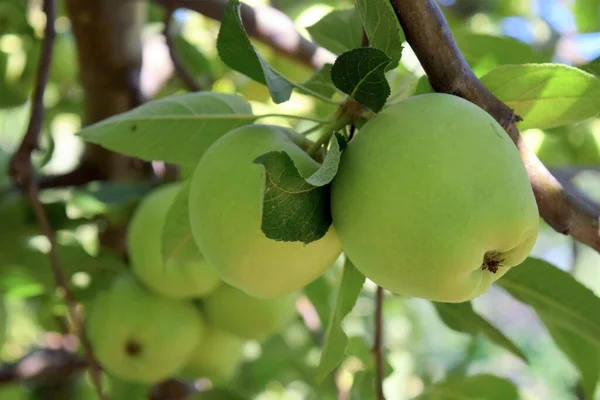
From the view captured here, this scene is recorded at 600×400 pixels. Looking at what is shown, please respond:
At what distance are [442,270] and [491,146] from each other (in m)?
0.09

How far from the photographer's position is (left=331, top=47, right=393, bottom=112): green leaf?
49 centimetres

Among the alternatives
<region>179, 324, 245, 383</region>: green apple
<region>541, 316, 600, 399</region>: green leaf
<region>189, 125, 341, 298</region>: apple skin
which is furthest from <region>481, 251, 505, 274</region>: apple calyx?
<region>179, 324, 245, 383</region>: green apple

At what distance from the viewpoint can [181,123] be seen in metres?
0.63

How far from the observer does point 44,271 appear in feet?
3.56

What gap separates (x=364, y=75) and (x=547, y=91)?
6.9 inches

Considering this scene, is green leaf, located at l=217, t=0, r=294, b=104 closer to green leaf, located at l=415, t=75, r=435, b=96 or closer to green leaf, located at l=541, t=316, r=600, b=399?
green leaf, located at l=415, t=75, r=435, b=96

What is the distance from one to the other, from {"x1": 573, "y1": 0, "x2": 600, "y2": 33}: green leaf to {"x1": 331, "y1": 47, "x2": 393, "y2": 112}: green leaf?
1338 millimetres

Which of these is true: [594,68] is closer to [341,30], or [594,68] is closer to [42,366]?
[341,30]

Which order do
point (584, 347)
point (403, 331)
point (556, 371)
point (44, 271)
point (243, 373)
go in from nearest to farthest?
point (584, 347), point (44, 271), point (243, 373), point (403, 331), point (556, 371)

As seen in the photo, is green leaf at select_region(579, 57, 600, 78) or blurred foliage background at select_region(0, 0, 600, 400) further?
blurred foliage background at select_region(0, 0, 600, 400)

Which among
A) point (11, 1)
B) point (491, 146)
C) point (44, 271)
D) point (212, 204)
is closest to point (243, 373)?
point (44, 271)

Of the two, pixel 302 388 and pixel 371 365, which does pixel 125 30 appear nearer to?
pixel 371 365

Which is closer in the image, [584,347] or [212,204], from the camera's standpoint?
[212,204]

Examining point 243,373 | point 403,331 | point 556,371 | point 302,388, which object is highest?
point 243,373
